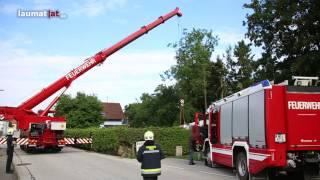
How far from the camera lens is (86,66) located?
111 ft

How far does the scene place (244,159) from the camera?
51.2ft

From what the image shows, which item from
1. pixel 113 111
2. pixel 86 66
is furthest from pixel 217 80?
pixel 113 111

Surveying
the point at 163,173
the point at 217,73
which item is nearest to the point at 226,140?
the point at 163,173

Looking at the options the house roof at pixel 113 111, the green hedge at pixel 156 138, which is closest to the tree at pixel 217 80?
the green hedge at pixel 156 138

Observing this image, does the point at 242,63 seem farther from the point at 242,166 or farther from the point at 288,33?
the point at 242,166

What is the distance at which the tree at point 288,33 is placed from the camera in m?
24.5

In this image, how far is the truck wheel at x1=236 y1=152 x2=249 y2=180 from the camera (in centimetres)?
1533

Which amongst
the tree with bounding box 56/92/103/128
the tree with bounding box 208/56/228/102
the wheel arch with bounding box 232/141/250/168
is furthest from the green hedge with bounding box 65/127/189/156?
the tree with bounding box 208/56/228/102

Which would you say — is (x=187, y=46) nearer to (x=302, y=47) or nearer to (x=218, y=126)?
(x=302, y=47)

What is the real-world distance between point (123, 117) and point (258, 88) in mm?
122230

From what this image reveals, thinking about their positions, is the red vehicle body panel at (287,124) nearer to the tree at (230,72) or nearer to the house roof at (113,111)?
the tree at (230,72)

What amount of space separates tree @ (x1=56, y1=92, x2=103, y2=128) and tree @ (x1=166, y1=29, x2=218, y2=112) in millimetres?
14823

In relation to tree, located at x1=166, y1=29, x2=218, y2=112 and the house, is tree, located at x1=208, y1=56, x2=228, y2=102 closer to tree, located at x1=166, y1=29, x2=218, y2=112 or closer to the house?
tree, located at x1=166, y1=29, x2=218, y2=112

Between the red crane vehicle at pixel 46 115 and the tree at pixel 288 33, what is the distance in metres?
9.02
